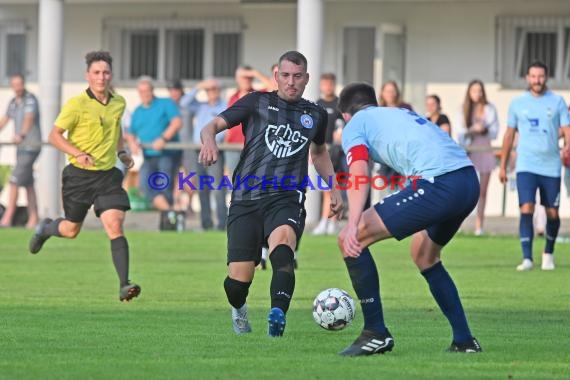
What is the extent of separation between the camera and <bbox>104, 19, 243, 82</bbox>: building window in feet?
95.8

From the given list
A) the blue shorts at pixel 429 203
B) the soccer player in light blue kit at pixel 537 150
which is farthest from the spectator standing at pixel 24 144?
the blue shorts at pixel 429 203

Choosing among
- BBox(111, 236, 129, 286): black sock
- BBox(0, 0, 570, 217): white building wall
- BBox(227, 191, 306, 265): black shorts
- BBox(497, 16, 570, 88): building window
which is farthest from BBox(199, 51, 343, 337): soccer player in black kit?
BBox(497, 16, 570, 88): building window

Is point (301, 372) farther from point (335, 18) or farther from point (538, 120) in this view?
point (335, 18)

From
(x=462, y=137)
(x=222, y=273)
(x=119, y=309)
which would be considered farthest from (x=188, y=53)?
(x=119, y=309)

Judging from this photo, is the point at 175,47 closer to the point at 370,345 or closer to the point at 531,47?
the point at 531,47

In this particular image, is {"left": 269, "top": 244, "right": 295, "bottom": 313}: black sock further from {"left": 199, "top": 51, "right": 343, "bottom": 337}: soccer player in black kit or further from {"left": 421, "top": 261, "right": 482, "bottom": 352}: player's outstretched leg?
{"left": 421, "top": 261, "right": 482, "bottom": 352}: player's outstretched leg

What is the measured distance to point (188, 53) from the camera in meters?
29.6

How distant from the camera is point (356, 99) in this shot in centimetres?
945

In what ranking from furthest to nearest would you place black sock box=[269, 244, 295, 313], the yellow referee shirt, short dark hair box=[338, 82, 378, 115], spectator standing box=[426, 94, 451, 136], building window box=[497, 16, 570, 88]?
building window box=[497, 16, 570, 88] < spectator standing box=[426, 94, 451, 136] < the yellow referee shirt < black sock box=[269, 244, 295, 313] < short dark hair box=[338, 82, 378, 115]

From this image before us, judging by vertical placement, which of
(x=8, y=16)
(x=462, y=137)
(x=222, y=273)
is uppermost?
(x=8, y=16)

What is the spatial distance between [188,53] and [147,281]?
Answer: 14309 millimetres

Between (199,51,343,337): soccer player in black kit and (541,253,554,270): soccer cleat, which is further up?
(199,51,343,337): soccer player in black kit

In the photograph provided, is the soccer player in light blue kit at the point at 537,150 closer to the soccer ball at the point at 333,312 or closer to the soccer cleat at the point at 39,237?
the soccer cleat at the point at 39,237

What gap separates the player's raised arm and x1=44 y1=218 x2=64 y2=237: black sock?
483 centimetres
